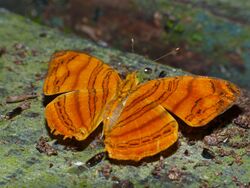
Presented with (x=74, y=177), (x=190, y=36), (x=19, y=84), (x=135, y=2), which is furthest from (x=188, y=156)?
(x=135, y=2)

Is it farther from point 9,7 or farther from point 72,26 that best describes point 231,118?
point 9,7

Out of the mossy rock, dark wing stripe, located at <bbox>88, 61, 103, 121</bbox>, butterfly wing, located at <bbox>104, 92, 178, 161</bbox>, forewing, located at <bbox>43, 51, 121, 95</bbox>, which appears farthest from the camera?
forewing, located at <bbox>43, 51, 121, 95</bbox>

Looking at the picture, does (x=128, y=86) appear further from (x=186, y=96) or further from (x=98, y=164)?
(x=98, y=164)

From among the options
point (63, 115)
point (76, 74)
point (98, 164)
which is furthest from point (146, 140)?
point (76, 74)

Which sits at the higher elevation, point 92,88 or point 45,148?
point 92,88

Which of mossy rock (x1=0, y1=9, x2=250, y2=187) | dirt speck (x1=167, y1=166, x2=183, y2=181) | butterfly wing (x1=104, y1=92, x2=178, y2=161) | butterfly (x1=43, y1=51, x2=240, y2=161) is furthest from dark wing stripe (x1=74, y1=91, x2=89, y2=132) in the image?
dirt speck (x1=167, y1=166, x2=183, y2=181)

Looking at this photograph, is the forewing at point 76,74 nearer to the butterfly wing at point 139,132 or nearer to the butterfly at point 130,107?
the butterfly at point 130,107

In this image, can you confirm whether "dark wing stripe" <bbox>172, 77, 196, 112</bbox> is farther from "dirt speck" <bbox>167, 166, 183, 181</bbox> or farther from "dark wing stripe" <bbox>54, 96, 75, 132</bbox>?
"dark wing stripe" <bbox>54, 96, 75, 132</bbox>

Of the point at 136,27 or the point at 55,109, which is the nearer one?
the point at 55,109
